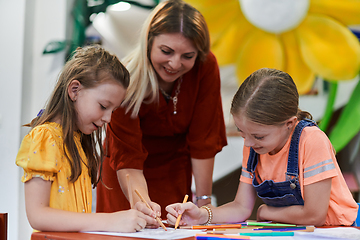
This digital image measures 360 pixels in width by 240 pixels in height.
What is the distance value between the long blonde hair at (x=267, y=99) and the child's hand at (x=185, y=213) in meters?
0.29

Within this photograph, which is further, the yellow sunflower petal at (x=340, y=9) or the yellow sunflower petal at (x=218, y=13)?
the yellow sunflower petal at (x=218, y=13)

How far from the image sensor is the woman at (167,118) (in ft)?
3.89

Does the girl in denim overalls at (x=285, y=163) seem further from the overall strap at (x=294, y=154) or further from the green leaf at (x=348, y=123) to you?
the green leaf at (x=348, y=123)

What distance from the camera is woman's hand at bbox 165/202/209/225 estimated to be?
91cm

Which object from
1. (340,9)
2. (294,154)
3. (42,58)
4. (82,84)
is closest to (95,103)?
(82,84)

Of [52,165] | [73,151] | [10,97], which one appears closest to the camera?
[52,165]

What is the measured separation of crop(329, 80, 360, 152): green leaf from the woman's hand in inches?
42.9

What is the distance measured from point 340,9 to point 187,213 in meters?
1.44

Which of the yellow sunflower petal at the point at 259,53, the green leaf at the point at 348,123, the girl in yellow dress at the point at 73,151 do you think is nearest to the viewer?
the girl in yellow dress at the point at 73,151

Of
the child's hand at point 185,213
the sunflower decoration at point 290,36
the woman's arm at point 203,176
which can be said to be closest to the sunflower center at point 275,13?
the sunflower decoration at point 290,36

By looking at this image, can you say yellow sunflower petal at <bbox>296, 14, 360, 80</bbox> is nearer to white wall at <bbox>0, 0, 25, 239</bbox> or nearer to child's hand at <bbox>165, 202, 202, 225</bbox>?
child's hand at <bbox>165, 202, 202, 225</bbox>

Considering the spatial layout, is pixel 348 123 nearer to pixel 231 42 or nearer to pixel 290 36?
pixel 290 36

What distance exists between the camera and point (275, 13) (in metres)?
1.91

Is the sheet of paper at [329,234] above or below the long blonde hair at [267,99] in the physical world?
below
